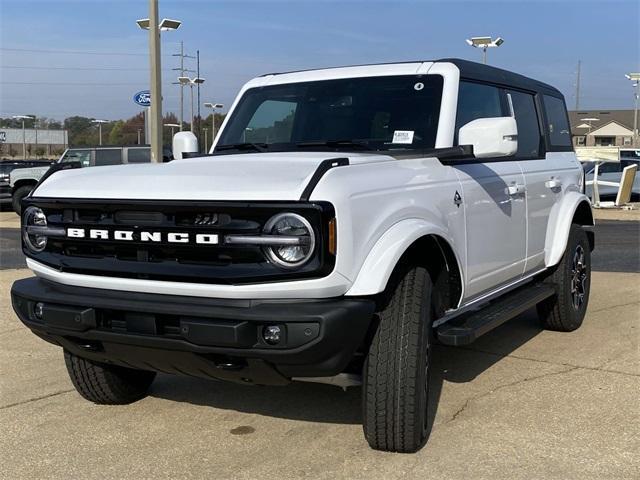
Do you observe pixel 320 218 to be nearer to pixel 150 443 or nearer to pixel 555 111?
pixel 150 443

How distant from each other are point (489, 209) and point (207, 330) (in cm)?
204

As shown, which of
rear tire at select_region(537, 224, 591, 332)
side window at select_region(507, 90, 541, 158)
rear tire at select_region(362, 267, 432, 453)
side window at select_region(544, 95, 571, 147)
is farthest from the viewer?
side window at select_region(544, 95, 571, 147)

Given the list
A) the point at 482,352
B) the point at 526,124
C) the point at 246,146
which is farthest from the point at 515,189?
the point at 246,146

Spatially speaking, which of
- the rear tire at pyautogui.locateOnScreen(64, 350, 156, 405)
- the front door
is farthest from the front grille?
the front door

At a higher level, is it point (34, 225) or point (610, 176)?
point (34, 225)

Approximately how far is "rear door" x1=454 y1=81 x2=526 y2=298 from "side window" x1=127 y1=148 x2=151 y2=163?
13970mm

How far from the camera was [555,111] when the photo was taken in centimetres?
609

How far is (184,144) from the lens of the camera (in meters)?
5.02

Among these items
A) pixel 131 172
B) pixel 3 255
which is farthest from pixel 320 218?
pixel 3 255

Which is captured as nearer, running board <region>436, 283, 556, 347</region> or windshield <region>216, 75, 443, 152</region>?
running board <region>436, 283, 556, 347</region>

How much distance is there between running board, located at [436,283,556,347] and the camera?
3.56 m

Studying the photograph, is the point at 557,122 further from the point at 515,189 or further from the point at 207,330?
the point at 207,330

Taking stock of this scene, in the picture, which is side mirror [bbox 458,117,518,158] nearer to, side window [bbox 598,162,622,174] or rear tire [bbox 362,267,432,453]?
rear tire [bbox 362,267,432,453]

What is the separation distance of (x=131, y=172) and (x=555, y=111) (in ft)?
13.0
